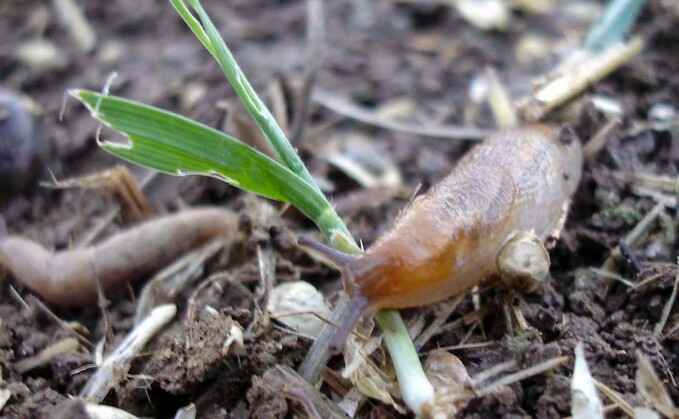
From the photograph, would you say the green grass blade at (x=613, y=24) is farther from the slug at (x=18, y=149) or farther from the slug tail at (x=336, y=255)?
the slug at (x=18, y=149)

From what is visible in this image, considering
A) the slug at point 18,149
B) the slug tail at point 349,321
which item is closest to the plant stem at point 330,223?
the slug tail at point 349,321

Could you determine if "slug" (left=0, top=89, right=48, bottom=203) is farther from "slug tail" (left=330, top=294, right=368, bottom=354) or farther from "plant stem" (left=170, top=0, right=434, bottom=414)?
"slug tail" (left=330, top=294, right=368, bottom=354)

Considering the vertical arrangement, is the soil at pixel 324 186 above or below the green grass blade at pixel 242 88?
below

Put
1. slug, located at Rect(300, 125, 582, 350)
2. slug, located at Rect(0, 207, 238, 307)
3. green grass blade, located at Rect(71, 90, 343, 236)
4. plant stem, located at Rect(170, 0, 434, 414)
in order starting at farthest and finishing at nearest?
slug, located at Rect(0, 207, 238, 307)
green grass blade, located at Rect(71, 90, 343, 236)
slug, located at Rect(300, 125, 582, 350)
plant stem, located at Rect(170, 0, 434, 414)

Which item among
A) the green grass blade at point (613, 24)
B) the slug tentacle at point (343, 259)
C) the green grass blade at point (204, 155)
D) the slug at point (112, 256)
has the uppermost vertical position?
the green grass blade at point (204, 155)

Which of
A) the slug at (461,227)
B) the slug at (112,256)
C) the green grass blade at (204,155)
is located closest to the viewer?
the slug at (461,227)

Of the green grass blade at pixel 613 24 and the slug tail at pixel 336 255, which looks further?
the green grass blade at pixel 613 24

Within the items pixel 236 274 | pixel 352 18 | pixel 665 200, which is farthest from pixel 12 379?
pixel 352 18

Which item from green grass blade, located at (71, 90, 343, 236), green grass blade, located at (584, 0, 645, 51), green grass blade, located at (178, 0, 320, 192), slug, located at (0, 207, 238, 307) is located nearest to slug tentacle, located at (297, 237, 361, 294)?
green grass blade, located at (71, 90, 343, 236)
